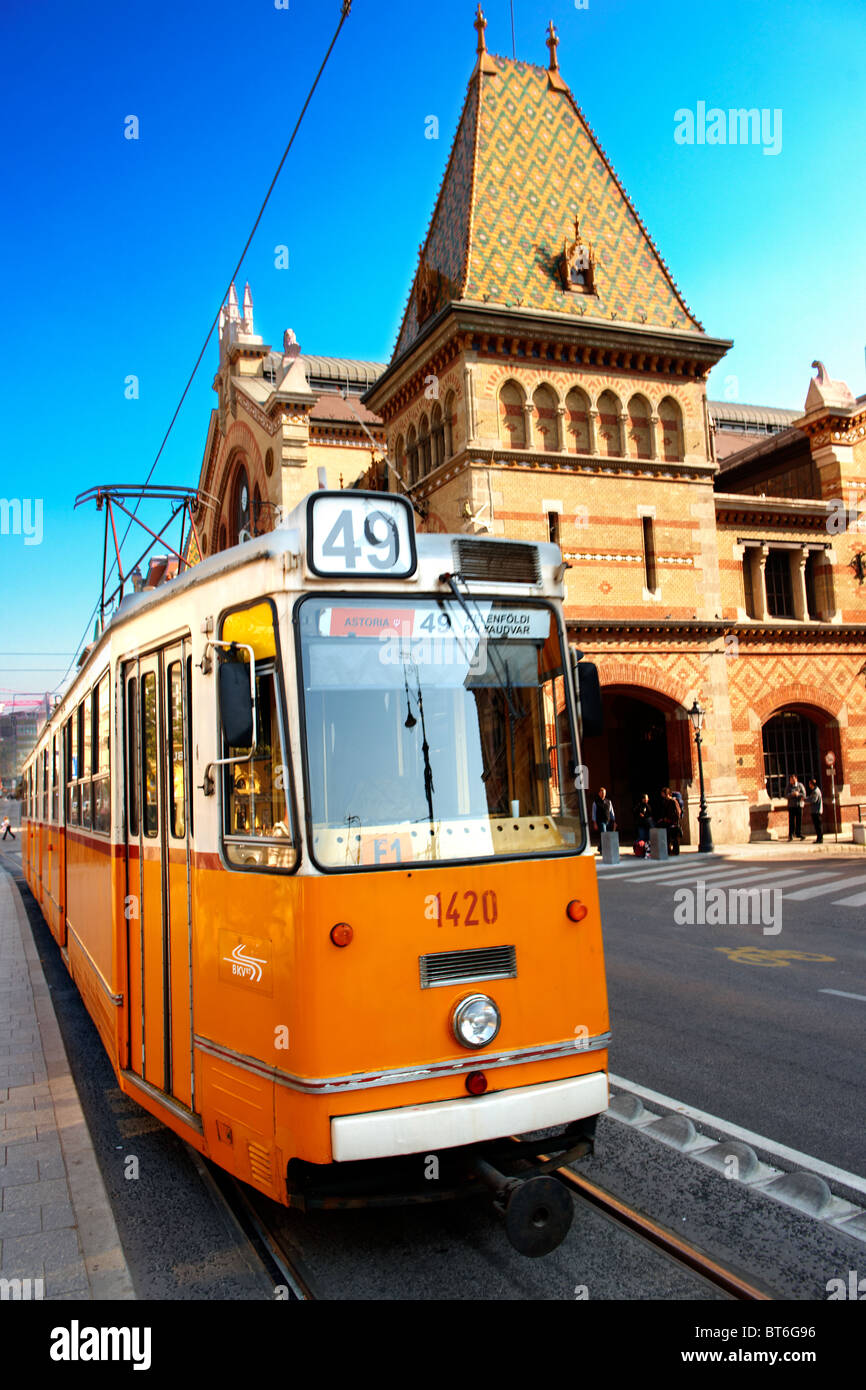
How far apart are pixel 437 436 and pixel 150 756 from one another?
21690 millimetres

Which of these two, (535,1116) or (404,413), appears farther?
(404,413)

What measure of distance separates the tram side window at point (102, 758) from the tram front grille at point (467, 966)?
3128mm

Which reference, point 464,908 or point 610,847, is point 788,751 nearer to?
point 610,847

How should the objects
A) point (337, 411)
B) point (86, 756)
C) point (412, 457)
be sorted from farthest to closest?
point (337, 411)
point (412, 457)
point (86, 756)

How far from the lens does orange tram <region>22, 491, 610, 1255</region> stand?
12.8 feet

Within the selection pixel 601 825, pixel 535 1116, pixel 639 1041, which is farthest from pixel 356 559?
pixel 601 825

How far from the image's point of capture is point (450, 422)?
82.2 feet

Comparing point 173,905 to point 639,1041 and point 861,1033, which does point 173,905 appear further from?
point 861,1033

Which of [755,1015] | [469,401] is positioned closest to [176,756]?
[755,1015]

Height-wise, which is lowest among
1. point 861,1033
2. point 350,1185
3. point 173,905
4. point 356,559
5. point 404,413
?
point 861,1033

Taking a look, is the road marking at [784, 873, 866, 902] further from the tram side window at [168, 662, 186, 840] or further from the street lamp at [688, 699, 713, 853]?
the tram side window at [168, 662, 186, 840]

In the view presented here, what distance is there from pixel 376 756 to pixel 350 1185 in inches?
68.4

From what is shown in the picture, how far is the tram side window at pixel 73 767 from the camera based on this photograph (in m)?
8.70

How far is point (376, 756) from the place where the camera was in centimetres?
420
